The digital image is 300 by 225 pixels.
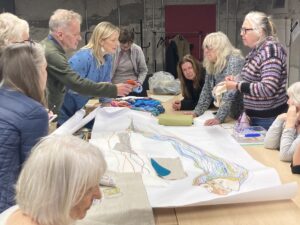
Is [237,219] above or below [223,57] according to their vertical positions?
below

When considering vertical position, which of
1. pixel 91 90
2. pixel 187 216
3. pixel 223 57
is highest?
pixel 223 57

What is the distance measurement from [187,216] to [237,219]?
0.17 m

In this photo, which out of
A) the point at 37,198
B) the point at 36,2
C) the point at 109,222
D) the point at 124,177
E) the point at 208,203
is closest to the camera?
the point at 37,198

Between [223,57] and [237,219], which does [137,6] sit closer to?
[223,57]

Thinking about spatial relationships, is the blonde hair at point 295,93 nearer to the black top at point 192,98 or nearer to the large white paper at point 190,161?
the large white paper at point 190,161

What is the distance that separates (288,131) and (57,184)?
1.45 m

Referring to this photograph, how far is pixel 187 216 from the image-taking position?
1.48m

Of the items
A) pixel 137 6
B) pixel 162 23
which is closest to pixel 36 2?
pixel 137 6

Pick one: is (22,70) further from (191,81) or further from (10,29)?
(191,81)

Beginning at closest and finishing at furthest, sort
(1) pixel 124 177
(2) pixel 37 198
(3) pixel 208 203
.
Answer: (2) pixel 37 198 < (3) pixel 208 203 < (1) pixel 124 177

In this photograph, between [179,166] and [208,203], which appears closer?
[208,203]

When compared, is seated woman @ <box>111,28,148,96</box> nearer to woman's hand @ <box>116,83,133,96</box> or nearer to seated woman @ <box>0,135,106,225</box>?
woman's hand @ <box>116,83,133,96</box>

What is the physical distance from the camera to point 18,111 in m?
1.49

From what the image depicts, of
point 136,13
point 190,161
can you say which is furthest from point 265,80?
point 136,13
